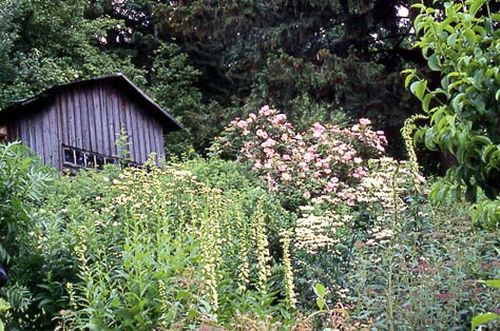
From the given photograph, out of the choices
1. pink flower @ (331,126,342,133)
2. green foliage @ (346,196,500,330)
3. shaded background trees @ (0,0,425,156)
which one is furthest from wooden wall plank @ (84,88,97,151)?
green foliage @ (346,196,500,330)

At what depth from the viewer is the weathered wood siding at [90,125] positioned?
11.8 meters

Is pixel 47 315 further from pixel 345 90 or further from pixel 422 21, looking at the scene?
pixel 345 90

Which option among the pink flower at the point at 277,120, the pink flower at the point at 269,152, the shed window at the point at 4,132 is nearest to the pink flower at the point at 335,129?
the pink flower at the point at 277,120

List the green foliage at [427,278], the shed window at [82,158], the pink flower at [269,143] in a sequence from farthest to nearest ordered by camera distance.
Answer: the shed window at [82,158], the pink flower at [269,143], the green foliage at [427,278]

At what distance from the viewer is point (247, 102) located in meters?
12.3

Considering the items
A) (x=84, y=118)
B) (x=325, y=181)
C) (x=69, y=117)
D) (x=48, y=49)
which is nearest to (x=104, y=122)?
(x=84, y=118)

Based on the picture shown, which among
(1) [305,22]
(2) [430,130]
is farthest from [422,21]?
(1) [305,22]

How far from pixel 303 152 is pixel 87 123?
5.61 metres

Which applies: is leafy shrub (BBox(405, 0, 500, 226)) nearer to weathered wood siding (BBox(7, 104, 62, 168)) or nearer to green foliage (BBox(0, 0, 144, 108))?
weathered wood siding (BBox(7, 104, 62, 168))

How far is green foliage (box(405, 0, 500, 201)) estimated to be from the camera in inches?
94.1

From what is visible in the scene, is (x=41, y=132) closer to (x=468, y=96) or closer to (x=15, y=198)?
(x=15, y=198)

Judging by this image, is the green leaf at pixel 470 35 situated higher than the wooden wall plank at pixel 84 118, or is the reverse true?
the wooden wall plank at pixel 84 118

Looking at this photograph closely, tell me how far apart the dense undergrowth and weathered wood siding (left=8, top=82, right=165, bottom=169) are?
6.27 meters

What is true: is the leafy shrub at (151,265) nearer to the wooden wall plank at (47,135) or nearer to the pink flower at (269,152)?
the pink flower at (269,152)
